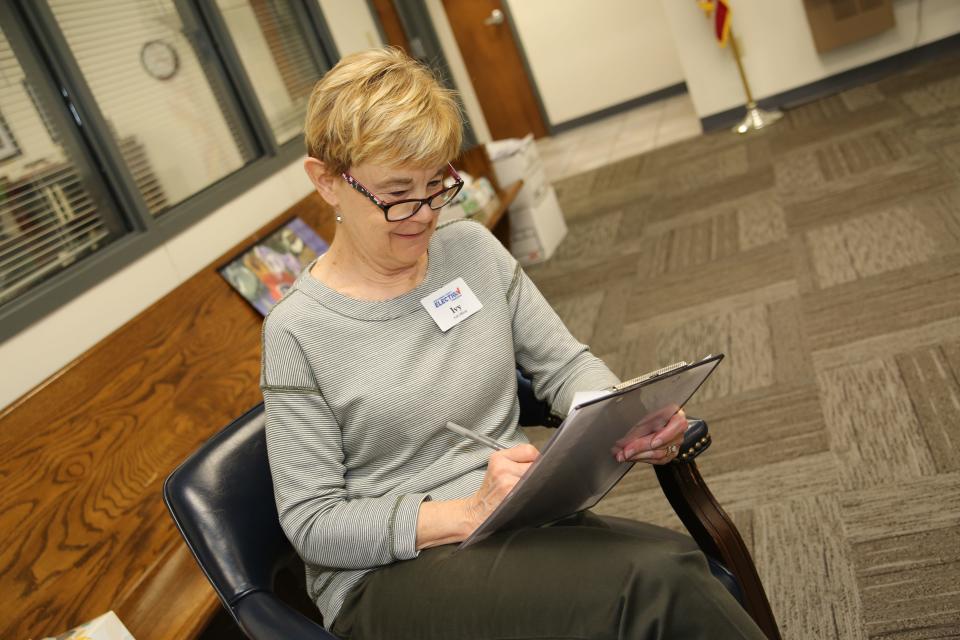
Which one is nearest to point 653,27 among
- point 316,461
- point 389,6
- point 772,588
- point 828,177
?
point 389,6

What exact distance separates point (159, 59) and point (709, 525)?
321cm

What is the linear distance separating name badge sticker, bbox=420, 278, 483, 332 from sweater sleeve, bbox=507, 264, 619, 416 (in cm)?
9

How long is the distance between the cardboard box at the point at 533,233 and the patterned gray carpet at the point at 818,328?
117 millimetres

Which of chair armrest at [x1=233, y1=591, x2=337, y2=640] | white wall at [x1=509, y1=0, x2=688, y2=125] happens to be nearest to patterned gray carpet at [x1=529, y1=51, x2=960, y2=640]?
chair armrest at [x1=233, y1=591, x2=337, y2=640]

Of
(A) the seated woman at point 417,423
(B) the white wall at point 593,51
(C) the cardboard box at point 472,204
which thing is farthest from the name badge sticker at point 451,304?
(B) the white wall at point 593,51

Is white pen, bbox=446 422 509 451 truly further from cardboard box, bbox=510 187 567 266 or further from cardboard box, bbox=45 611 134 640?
cardboard box, bbox=510 187 567 266

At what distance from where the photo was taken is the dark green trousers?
1.19 meters

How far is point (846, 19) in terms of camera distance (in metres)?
6.18

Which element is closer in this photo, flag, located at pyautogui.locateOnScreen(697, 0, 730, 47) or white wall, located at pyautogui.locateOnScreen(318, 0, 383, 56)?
white wall, located at pyautogui.locateOnScreen(318, 0, 383, 56)

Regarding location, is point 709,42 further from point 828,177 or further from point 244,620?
point 244,620

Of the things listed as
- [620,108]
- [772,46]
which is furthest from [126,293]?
[620,108]

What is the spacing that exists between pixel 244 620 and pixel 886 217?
3263 mm

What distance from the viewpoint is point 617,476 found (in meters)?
1.51

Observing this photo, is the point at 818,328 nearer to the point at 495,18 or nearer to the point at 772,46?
the point at 772,46
